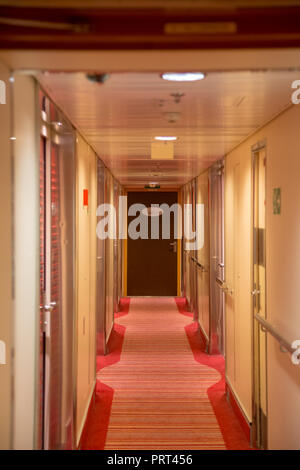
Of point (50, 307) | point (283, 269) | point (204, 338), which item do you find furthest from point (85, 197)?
point (204, 338)

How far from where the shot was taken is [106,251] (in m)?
6.73

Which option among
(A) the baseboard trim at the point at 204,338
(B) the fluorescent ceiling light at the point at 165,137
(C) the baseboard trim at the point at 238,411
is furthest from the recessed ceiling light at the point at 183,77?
(A) the baseboard trim at the point at 204,338

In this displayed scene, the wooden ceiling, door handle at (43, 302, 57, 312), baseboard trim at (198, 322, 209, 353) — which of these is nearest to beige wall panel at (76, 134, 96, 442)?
the wooden ceiling

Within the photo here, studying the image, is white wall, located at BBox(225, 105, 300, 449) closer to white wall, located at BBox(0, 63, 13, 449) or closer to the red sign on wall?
the red sign on wall

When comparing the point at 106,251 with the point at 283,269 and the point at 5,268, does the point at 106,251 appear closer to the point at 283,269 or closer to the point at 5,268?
the point at 283,269

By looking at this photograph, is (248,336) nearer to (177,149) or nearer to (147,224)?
(177,149)

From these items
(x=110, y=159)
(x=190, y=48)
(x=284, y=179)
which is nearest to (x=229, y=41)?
(x=190, y=48)

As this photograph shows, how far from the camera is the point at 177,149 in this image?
4.81 meters

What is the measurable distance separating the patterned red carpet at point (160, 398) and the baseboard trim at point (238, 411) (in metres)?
0.05

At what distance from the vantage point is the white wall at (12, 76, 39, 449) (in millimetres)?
1973

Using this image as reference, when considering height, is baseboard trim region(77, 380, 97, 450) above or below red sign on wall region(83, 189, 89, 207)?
below

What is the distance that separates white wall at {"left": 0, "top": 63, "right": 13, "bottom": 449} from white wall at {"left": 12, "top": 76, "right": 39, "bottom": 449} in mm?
62

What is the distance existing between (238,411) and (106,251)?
3.10 m

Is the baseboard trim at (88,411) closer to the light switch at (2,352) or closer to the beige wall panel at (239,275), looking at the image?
the beige wall panel at (239,275)
